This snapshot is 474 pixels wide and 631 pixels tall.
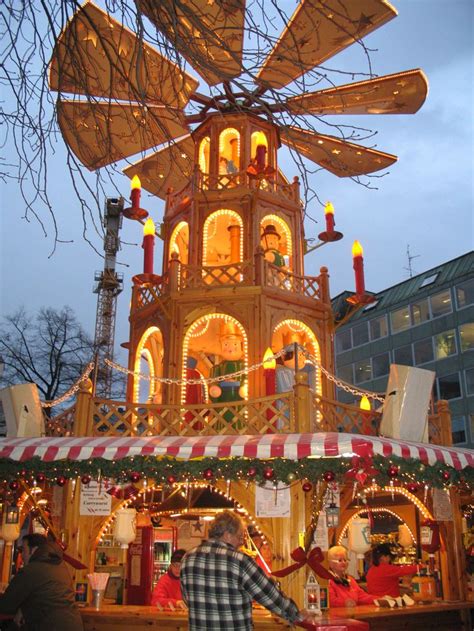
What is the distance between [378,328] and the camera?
3875cm

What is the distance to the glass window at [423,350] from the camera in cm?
3481

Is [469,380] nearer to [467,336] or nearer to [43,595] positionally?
[467,336]

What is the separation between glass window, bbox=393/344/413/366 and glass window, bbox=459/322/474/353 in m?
3.86

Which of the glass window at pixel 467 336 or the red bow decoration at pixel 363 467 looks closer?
the red bow decoration at pixel 363 467

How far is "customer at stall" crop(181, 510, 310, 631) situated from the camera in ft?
14.3

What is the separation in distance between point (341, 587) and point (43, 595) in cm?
541

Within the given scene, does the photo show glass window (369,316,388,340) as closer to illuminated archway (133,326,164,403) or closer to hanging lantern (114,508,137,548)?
illuminated archway (133,326,164,403)

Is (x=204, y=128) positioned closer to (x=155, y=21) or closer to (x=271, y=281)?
(x=271, y=281)

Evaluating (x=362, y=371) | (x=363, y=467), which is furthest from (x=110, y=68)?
(x=362, y=371)

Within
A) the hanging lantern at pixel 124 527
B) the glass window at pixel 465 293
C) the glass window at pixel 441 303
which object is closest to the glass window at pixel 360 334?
the glass window at pixel 441 303

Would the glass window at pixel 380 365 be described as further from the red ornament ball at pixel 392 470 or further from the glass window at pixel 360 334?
the red ornament ball at pixel 392 470

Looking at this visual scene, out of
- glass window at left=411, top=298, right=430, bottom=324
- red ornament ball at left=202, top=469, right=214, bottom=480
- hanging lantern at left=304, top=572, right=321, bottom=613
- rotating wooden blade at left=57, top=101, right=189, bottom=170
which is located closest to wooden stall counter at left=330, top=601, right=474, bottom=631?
hanging lantern at left=304, top=572, right=321, bottom=613

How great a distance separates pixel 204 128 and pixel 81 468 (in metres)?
10.8

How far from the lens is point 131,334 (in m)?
15.5
